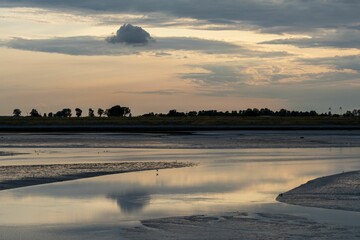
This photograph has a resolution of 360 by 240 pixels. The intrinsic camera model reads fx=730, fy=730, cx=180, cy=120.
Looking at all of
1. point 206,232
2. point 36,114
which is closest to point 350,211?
point 206,232

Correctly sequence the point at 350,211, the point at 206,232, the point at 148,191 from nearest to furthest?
the point at 206,232
the point at 350,211
the point at 148,191

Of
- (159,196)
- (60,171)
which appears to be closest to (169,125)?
(60,171)

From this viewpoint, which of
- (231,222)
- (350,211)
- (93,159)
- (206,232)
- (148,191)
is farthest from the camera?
(93,159)

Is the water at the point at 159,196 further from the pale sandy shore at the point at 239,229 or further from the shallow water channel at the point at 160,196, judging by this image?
the pale sandy shore at the point at 239,229

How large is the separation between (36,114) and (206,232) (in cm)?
17559

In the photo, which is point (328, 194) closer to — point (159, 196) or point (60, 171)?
point (159, 196)

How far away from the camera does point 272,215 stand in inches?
699

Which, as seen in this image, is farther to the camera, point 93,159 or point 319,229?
A: point 93,159

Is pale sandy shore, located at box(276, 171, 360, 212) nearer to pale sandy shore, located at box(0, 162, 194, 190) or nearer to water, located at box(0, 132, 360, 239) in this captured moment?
water, located at box(0, 132, 360, 239)

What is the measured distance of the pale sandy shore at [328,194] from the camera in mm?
19672

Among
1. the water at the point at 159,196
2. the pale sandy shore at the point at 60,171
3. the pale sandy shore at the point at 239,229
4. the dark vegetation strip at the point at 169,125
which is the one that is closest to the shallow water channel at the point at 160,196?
the water at the point at 159,196

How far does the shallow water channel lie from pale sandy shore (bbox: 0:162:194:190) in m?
0.99

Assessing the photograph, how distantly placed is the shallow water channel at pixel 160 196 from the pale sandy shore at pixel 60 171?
0.99 meters

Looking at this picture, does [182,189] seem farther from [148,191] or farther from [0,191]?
[0,191]
